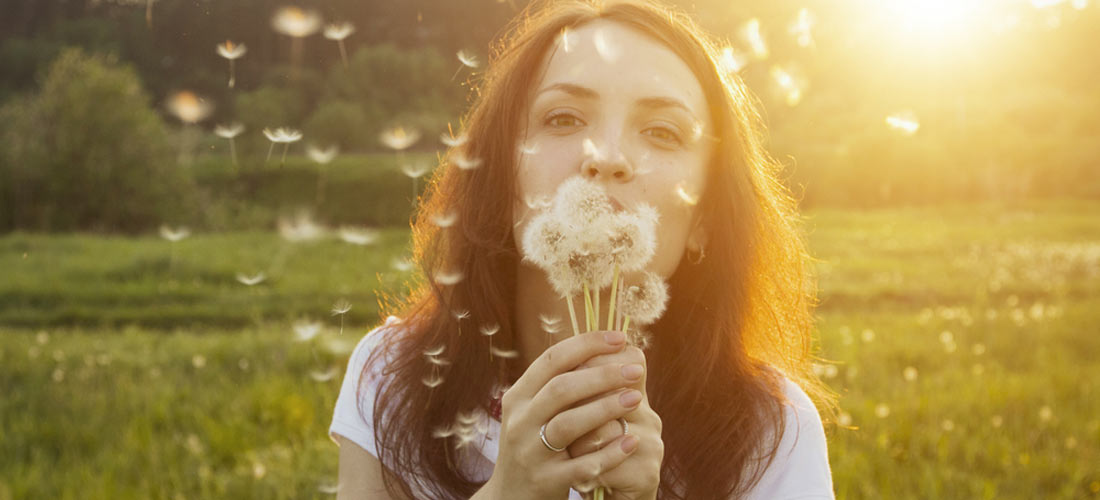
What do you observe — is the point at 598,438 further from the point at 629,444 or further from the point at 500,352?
the point at 500,352

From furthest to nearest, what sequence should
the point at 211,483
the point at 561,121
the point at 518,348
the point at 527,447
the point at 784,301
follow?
the point at 211,483 < the point at 784,301 < the point at 518,348 < the point at 561,121 < the point at 527,447

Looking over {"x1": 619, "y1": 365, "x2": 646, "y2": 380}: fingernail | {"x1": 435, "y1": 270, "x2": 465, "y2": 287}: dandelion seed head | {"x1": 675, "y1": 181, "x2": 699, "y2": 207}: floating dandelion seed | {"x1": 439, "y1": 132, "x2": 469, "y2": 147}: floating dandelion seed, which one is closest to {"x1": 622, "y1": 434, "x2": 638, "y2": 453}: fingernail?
{"x1": 619, "y1": 365, "x2": 646, "y2": 380}: fingernail

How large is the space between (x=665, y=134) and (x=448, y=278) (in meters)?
0.78

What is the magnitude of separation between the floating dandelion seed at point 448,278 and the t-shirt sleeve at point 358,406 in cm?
29

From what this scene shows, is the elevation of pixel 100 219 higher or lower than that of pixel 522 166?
lower

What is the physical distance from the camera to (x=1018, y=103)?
19.3 m

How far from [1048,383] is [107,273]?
441 inches

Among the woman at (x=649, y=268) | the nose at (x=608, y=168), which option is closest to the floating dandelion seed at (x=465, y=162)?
the woman at (x=649, y=268)

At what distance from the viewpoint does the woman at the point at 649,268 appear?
1889 mm

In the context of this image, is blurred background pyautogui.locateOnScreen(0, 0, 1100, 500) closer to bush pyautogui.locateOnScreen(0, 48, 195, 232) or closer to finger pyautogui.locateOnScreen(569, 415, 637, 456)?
bush pyautogui.locateOnScreen(0, 48, 195, 232)

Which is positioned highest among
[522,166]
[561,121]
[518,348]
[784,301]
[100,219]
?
[561,121]

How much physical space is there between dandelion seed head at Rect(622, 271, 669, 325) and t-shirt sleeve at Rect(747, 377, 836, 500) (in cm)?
76

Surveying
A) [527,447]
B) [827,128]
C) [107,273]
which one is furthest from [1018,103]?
[527,447]

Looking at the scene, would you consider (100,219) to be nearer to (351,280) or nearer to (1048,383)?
(351,280)
